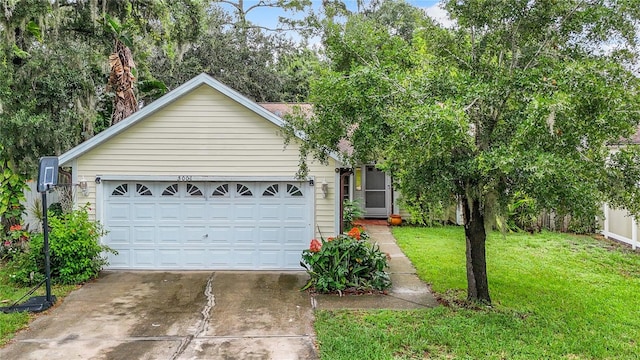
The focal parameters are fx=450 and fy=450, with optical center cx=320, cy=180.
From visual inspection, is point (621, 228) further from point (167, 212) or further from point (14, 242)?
point (14, 242)

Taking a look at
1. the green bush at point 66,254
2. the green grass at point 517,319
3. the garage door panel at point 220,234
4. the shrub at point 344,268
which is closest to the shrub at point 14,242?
the green bush at point 66,254

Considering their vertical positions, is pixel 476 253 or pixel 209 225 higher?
pixel 209 225

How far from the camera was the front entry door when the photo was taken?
53.7 feet

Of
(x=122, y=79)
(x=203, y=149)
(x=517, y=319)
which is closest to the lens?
(x=517, y=319)

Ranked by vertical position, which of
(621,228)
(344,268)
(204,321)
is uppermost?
(621,228)

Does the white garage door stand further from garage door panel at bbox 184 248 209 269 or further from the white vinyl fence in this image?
the white vinyl fence

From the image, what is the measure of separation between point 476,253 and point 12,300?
7.57 metres

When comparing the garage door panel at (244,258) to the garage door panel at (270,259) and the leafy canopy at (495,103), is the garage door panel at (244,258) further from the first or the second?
the leafy canopy at (495,103)

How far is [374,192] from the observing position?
16438 mm

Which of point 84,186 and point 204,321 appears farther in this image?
point 84,186

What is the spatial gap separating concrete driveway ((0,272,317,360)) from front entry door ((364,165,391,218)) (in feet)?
25.6

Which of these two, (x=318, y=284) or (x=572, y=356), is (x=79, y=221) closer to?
(x=318, y=284)

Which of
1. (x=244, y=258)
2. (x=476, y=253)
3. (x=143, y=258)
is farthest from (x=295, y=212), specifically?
(x=476, y=253)

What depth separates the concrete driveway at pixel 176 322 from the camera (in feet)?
18.0
